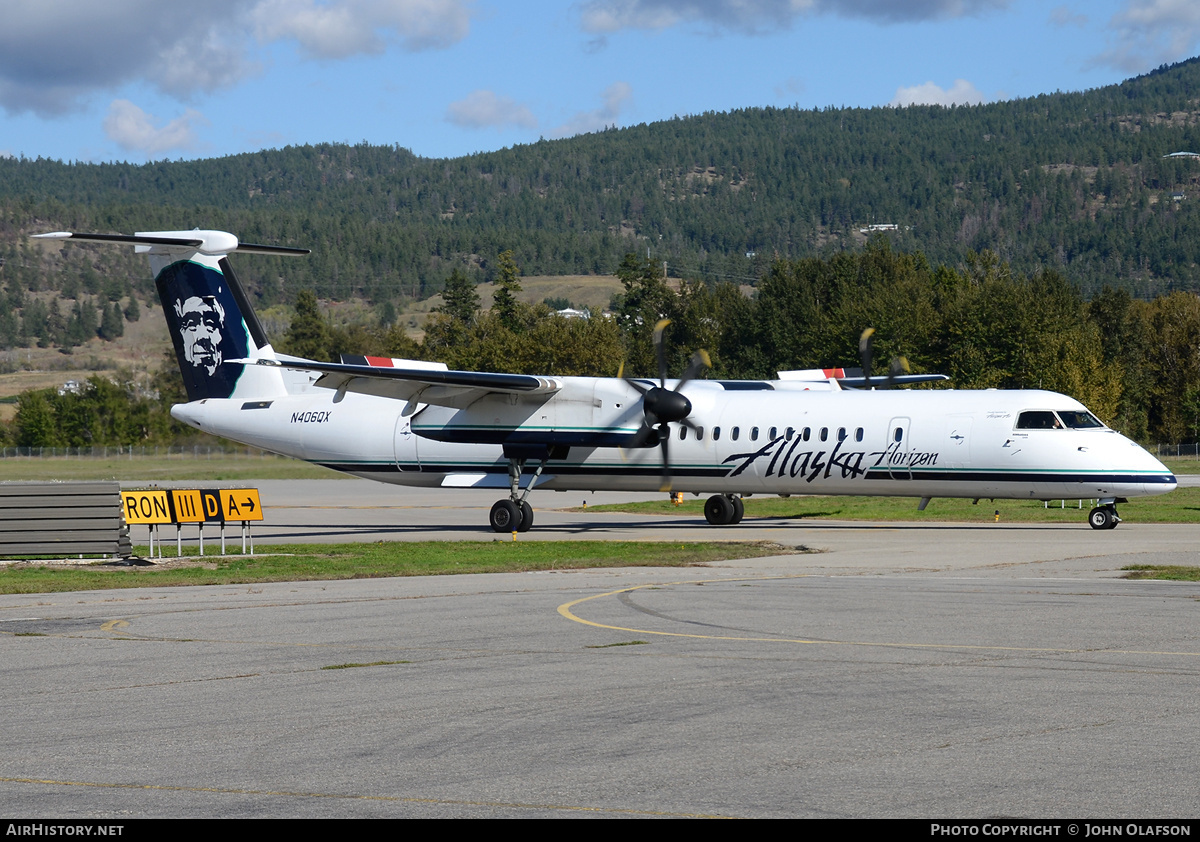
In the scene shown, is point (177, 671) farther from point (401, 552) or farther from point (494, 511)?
point (494, 511)

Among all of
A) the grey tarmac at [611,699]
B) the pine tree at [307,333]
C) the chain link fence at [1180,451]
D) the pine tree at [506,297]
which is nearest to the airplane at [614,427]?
the grey tarmac at [611,699]

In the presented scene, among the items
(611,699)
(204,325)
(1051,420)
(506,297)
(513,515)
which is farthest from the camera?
(506,297)

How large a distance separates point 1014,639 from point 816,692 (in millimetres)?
3680

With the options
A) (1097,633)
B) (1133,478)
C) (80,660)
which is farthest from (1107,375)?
(80,660)

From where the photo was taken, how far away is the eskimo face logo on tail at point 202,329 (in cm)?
3412

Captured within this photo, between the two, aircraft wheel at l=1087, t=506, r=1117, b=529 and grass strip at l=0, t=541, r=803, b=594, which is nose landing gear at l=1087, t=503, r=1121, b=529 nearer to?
aircraft wheel at l=1087, t=506, r=1117, b=529

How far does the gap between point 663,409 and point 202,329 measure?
1328 cm

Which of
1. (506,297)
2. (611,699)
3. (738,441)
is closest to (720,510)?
(738,441)

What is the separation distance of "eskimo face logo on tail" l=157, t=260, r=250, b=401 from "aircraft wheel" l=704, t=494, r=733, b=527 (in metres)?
13.3

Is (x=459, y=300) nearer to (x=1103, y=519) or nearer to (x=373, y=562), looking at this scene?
(x=1103, y=519)

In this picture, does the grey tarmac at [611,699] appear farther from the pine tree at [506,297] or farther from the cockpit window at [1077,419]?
the pine tree at [506,297]

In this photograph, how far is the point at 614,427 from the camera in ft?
102

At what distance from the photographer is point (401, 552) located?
25.0 m

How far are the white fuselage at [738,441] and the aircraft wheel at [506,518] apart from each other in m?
0.87
